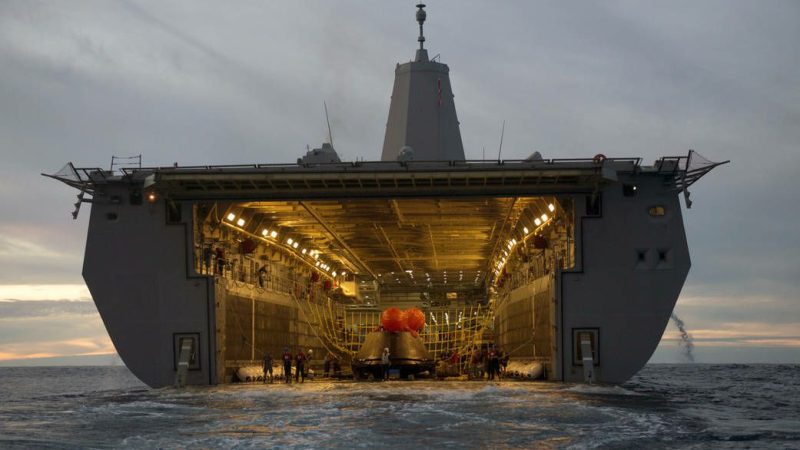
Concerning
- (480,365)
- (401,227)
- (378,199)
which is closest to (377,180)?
(378,199)

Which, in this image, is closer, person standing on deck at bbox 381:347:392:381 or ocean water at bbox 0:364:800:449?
ocean water at bbox 0:364:800:449

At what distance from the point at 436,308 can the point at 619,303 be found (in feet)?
166

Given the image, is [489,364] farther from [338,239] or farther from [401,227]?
[338,239]

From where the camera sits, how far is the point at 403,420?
22234 mm

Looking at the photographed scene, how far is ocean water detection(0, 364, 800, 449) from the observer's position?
730 inches

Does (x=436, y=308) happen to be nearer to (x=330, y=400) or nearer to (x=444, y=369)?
(x=444, y=369)

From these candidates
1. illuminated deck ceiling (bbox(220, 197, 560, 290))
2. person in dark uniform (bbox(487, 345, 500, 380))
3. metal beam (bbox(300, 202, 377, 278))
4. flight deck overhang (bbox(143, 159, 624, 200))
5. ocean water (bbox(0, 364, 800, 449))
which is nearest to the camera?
ocean water (bbox(0, 364, 800, 449))

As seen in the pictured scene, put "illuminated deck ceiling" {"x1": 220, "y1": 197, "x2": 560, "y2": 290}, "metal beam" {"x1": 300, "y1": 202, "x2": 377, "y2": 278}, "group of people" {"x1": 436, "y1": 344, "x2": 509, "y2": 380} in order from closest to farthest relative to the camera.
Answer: "illuminated deck ceiling" {"x1": 220, "y1": 197, "x2": 560, "y2": 290} → "metal beam" {"x1": 300, "y1": 202, "x2": 377, "y2": 278} → "group of people" {"x1": 436, "y1": 344, "x2": 509, "y2": 380}

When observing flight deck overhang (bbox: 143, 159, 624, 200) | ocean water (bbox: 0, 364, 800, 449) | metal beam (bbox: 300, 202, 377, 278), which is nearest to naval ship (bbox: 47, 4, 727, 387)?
flight deck overhang (bbox: 143, 159, 624, 200)

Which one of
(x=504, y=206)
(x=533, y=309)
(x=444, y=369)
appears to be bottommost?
(x=444, y=369)

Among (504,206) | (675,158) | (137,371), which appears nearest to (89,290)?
(137,371)

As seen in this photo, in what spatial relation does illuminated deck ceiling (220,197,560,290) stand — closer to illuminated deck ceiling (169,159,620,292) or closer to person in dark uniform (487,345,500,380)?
illuminated deck ceiling (169,159,620,292)

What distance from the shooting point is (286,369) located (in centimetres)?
4191

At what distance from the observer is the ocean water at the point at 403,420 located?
1853 cm
